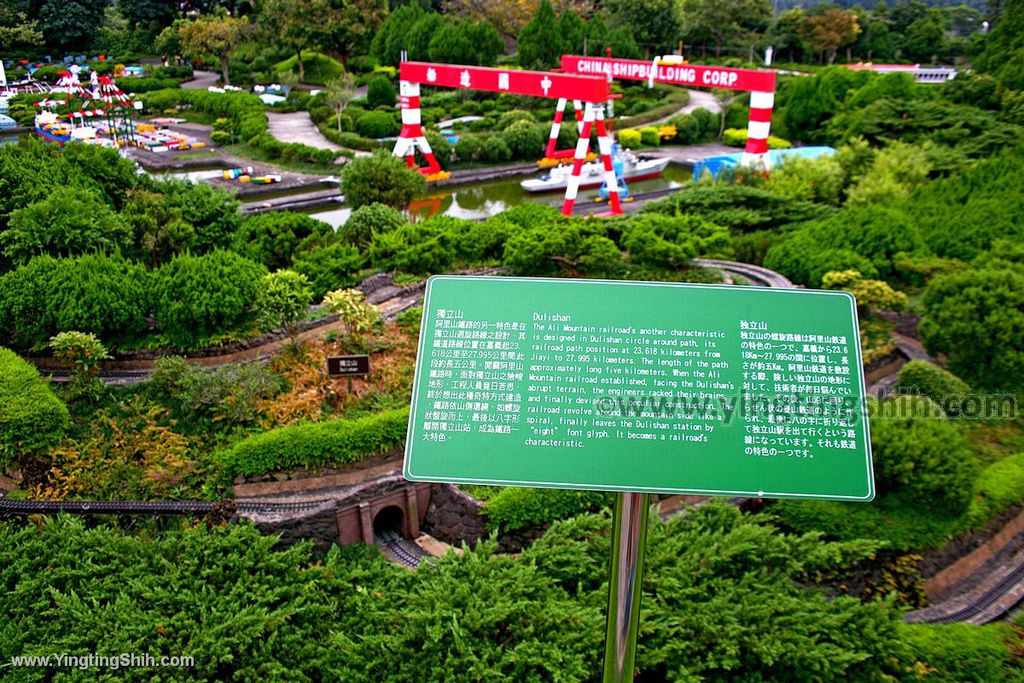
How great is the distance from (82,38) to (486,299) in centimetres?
2334

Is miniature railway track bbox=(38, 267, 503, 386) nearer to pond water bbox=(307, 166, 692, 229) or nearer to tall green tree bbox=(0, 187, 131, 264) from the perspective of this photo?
tall green tree bbox=(0, 187, 131, 264)

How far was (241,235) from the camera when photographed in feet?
50.9

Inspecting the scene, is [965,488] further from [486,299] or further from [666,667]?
[486,299]

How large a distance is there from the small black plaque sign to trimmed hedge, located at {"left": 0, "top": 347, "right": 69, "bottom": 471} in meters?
3.13

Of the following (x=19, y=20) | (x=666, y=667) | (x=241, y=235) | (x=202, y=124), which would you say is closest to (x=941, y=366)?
(x=666, y=667)

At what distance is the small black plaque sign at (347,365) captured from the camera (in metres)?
10.2

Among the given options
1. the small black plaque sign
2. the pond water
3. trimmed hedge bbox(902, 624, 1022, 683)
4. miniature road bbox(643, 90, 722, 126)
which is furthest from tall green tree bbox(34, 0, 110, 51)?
trimmed hedge bbox(902, 624, 1022, 683)

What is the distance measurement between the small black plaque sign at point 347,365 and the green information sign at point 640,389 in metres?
4.92

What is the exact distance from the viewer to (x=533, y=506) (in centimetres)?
924

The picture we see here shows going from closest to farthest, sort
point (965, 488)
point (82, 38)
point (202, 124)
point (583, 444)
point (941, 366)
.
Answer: point (583, 444)
point (965, 488)
point (941, 366)
point (82, 38)
point (202, 124)

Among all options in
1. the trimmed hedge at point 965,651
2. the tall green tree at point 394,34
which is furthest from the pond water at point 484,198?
the trimmed hedge at point 965,651

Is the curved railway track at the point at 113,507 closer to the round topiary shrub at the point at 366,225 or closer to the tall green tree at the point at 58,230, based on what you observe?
the tall green tree at the point at 58,230

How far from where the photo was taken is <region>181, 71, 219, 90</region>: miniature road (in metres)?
36.3

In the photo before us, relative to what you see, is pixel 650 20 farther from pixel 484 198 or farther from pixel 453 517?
pixel 453 517
